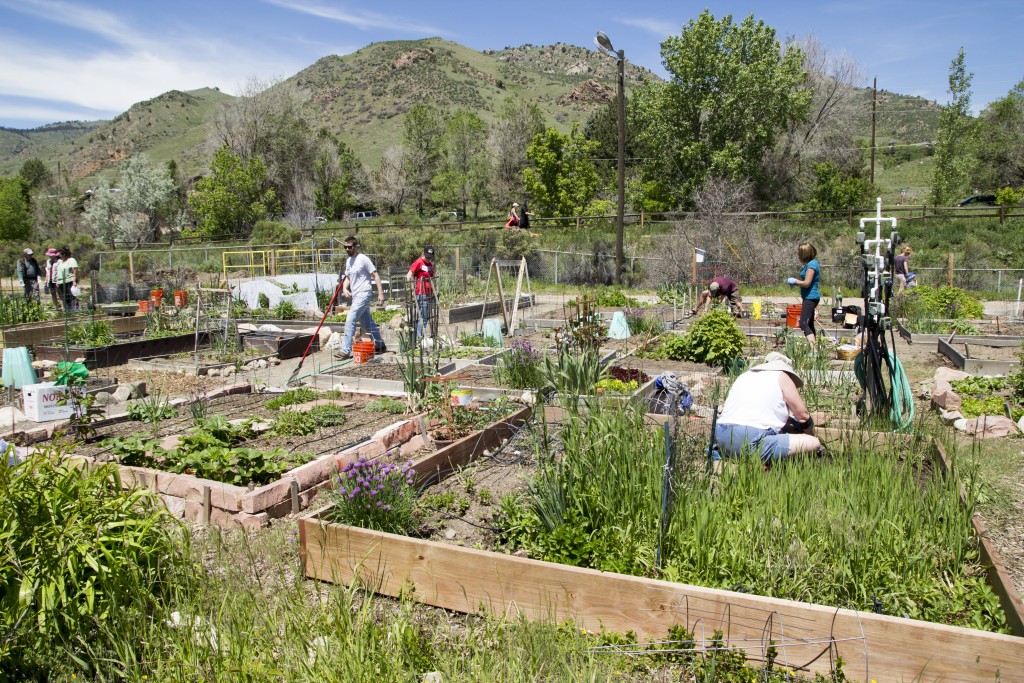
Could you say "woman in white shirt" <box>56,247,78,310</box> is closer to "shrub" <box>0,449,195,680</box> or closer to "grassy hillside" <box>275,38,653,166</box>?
"shrub" <box>0,449,195,680</box>

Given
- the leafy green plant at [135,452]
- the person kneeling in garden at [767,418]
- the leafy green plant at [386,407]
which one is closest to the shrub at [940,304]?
the person kneeling in garden at [767,418]

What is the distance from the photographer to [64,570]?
3.06 m

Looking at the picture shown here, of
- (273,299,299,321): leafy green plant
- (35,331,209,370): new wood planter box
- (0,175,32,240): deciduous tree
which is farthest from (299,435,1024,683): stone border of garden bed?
(0,175,32,240): deciduous tree

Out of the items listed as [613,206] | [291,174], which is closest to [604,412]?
[613,206]

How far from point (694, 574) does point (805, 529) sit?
0.59m

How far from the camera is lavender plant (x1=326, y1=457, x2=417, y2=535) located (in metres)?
4.08

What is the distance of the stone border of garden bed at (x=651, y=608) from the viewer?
2.82 metres

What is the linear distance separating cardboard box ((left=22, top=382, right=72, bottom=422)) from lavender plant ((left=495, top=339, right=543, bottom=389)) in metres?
4.66

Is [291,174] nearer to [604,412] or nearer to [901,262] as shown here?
[901,262]

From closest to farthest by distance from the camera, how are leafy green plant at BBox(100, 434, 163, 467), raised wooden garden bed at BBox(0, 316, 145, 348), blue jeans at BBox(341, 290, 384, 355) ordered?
leafy green plant at BBox(100, 434, 163, 467) → blue jeans at BBox(341, 290, 384, 355) → raised wooden garden bed at BBox(0, 316, 145, 348)

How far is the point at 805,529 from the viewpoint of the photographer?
3488 millimetres

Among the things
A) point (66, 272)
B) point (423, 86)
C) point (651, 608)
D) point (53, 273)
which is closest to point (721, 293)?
point (651, 608)

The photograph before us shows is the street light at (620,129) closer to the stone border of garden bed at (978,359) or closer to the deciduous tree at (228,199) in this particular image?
the stone border of garden bed at (978,359)

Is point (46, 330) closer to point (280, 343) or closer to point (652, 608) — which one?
point (280, 343)
